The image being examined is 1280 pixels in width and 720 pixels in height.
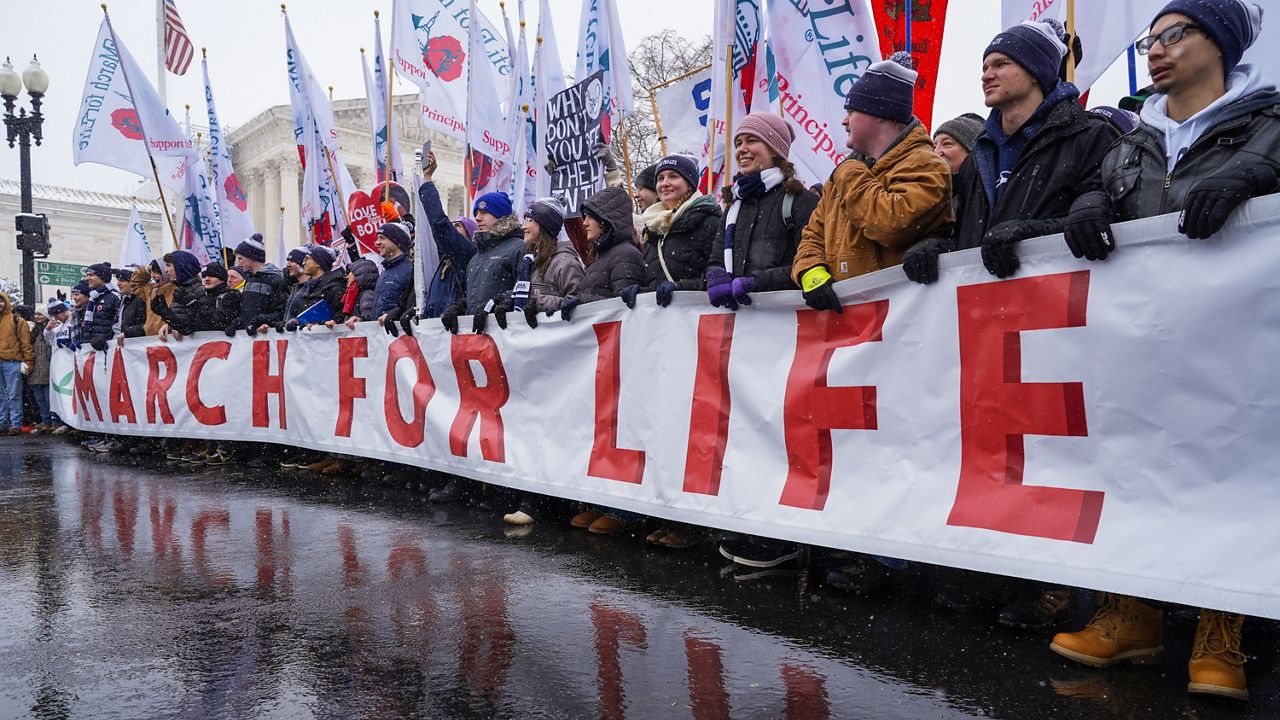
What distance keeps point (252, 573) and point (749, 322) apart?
2.79 metres

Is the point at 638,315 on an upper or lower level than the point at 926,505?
upper

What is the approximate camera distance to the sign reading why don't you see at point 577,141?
6816 mm

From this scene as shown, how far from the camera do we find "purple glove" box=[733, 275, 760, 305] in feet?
13.9

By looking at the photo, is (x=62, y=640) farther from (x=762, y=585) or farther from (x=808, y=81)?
(x=808, y=81)

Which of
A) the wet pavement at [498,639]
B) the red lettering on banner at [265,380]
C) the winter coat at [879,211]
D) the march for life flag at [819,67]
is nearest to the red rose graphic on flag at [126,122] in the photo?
the red lettering on banner at [265,380]

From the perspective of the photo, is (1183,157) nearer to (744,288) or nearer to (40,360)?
(744,288)

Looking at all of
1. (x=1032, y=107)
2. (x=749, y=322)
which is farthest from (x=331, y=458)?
(x=1032, y=107)

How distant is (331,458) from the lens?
27.8ft

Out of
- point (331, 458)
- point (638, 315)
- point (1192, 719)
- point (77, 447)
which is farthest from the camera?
point (77, 447)

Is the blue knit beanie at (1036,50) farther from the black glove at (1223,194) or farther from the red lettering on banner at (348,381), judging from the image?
the red lettering on banner at (348,381)

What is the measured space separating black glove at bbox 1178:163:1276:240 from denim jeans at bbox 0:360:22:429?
16.3m

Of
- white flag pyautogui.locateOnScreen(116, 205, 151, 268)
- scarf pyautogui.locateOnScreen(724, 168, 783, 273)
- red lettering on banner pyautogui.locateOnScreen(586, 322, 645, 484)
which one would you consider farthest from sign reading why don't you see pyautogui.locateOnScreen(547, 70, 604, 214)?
white flag pyautogui.locateOnScreen(116, 205, 151, 268)

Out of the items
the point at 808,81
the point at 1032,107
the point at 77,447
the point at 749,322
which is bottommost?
the point at 77,447

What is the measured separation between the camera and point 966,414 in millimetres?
3336
